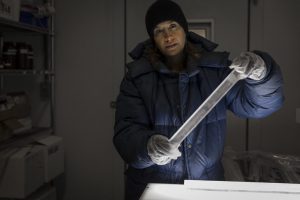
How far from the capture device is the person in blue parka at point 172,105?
1.22 m

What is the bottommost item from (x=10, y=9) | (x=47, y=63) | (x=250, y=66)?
(x=250, y=66)

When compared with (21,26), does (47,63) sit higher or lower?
lower

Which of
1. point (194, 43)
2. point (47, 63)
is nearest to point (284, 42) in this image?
point (194, 43)

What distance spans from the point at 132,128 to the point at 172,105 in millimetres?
169

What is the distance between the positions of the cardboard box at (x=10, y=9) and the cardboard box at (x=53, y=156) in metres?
0.83

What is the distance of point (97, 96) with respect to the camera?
8.39 feet

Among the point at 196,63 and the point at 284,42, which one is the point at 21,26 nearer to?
the point at 196,63

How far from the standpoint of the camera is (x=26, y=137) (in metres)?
2.30

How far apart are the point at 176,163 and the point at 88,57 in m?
1.54

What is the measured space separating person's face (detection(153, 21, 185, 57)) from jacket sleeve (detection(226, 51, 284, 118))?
0.27 m

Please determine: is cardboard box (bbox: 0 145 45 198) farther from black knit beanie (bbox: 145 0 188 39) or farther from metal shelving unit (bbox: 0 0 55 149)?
black knit beanie (bbox: 145 0 188 39)

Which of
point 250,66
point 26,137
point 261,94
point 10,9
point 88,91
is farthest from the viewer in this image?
point 88,91

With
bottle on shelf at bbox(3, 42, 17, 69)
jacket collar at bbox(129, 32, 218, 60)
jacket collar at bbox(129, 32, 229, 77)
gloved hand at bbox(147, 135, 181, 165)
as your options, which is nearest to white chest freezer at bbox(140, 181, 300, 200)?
gloved hand at bbox(147, 135, 181, 165)

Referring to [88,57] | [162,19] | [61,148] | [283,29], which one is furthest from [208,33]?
[61,148]
